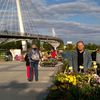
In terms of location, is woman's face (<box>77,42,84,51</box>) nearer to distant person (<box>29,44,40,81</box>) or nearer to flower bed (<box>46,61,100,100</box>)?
flower bed (<box>46,61,100,100</box>)

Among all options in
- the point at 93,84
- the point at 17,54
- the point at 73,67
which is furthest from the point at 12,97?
the point at 17,54

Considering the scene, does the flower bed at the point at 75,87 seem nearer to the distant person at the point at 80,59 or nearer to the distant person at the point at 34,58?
the distant person at the point at 80,59

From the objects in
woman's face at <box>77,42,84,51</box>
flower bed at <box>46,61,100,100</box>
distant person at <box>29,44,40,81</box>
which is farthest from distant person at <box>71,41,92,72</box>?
distant person at <box>29,44,40,81</box>

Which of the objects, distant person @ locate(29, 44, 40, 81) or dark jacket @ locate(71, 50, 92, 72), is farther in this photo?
distant person @ locate(29, 44, 40, 81)

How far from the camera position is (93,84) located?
9414 mm

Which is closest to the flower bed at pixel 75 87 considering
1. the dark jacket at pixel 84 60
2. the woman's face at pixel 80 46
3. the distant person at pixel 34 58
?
the dark jacket at pixel 84 60

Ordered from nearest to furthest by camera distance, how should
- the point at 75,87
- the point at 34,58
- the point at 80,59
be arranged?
the point at 75,87
the point at 80,59
the point at 34,58

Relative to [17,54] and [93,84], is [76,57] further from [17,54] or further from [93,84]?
[17,54]

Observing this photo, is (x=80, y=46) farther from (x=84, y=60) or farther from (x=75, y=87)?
(x=75, y=87)

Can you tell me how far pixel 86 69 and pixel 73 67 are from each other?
314mm

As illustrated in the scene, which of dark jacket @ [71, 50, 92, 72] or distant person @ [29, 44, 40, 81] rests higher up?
dark jacket @ [71, 50, 92, 72]

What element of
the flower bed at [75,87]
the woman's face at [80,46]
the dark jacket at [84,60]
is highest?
the woman's face at [80,46]

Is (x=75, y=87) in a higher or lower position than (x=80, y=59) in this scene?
lower

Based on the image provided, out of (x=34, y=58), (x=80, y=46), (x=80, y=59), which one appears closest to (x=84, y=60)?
(x=80, y=59)
